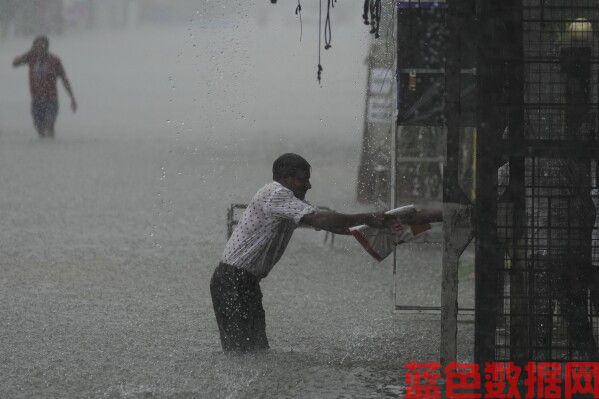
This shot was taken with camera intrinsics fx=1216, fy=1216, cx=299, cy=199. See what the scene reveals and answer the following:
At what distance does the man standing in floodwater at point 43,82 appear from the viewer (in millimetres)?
22203

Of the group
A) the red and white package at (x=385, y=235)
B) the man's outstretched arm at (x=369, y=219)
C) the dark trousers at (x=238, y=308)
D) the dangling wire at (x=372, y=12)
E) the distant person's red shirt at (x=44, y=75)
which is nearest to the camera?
the dangling wire at (x=372, y=12)

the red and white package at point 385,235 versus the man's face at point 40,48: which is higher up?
the man's face at point 40,48

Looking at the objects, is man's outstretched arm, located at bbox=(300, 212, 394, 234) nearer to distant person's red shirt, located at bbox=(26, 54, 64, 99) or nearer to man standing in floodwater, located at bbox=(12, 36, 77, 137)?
man standing in floodwater, located at bbox=(12, 36, 77, 137)

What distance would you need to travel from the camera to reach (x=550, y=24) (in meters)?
5.75

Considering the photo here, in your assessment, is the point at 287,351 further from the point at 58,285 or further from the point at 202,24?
the point at 202,24

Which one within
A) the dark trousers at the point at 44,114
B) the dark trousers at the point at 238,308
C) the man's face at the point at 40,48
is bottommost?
the dark trousers at the point at 238,308

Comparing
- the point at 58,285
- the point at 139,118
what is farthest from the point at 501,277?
the point at 139,118

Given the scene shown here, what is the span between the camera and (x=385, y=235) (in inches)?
265

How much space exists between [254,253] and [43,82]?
54.4 ft

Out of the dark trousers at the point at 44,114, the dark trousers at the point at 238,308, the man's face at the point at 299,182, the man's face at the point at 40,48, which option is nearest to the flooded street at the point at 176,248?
the dark trousers at the point at 238,308

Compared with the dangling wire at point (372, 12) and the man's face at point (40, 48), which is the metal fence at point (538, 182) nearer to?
the dangling wire at point (372, 12)

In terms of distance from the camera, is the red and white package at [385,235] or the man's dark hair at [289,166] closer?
the red and white package at [385,235]

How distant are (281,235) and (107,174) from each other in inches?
439

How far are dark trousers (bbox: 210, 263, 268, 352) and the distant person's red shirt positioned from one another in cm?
1588
